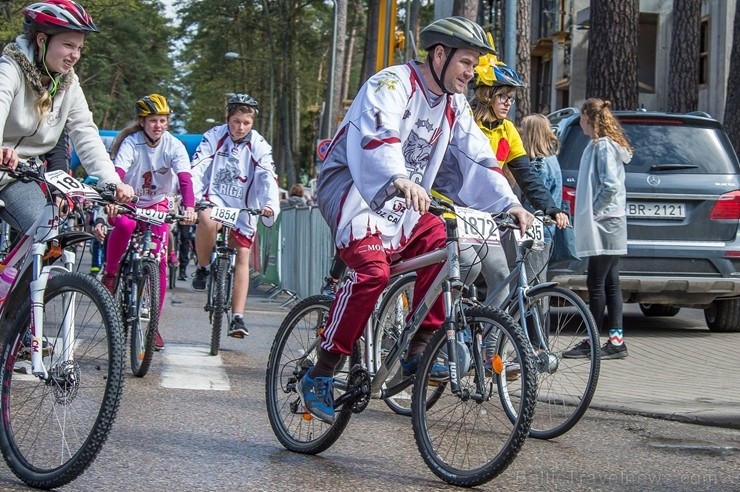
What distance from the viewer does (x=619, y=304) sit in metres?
9.73

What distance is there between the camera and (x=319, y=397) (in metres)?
5.58

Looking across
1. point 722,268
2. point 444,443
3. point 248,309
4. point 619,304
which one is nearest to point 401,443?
point 444,443

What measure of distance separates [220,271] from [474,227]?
5120 mm

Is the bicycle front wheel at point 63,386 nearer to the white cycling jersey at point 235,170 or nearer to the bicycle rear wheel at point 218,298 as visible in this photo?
the bicycle rear wheel at point 218,298

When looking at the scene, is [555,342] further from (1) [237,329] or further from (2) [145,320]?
(1) [237,329]

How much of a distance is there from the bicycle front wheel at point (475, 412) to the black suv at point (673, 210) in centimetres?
606

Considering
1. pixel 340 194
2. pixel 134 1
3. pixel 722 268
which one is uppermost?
pixel 134 1

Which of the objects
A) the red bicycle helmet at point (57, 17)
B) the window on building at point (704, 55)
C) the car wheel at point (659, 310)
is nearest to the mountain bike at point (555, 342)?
the red bicycle helmet at point (57, 17)

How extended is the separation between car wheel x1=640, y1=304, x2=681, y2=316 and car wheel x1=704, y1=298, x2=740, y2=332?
1.64 metres

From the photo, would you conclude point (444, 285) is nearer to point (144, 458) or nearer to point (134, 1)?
point (144, 458)

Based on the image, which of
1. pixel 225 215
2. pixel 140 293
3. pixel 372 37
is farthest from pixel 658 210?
pixel 372 37

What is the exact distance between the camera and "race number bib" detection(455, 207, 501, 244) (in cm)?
520

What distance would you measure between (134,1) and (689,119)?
2561 cm

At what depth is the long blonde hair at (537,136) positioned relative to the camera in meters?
8.93
